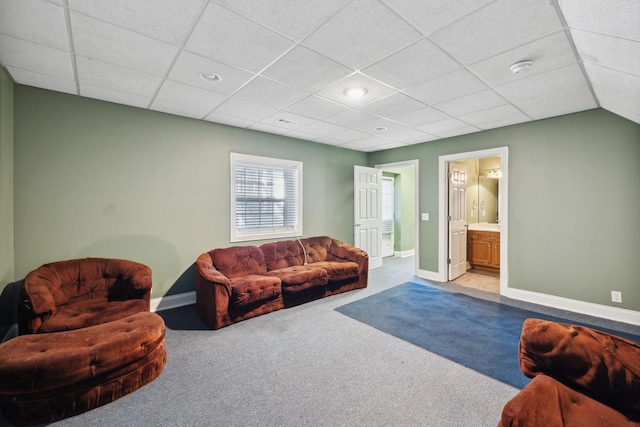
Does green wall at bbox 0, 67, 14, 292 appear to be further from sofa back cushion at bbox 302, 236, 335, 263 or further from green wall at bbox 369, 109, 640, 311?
A: green wall at bbox 369, 109, 640, 311

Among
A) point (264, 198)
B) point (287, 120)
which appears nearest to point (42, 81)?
point (287, 120)

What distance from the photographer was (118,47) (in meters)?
2.19

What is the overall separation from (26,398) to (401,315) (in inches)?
131

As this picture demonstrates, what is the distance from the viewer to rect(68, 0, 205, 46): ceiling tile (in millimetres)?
1716

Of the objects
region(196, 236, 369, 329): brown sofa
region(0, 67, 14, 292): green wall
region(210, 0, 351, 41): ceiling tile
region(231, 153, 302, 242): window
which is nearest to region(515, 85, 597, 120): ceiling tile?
region(210, 0, 351, 41): ceiling tile

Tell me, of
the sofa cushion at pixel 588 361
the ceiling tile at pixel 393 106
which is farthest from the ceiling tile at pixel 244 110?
the sofa cushion at pixel 588 361

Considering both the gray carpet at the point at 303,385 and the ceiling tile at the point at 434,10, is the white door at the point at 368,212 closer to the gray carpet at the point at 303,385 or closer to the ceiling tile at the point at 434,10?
the gray carpet at the point at 303,385

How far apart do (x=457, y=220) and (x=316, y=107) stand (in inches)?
139

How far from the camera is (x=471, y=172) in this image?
19.8 feet

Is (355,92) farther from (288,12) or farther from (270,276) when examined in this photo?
(270,276)

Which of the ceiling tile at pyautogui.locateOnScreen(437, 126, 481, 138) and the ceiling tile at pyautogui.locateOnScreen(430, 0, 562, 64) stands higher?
the ceiling tile at pyautogui.locateOnScreen(437, 126, 481, 138)

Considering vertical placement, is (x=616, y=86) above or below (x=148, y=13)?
below

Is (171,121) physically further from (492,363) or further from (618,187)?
(618,187)

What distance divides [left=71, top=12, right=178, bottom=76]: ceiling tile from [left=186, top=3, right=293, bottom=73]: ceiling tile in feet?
0.93
